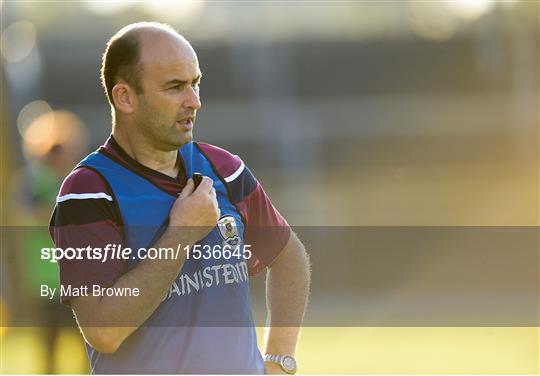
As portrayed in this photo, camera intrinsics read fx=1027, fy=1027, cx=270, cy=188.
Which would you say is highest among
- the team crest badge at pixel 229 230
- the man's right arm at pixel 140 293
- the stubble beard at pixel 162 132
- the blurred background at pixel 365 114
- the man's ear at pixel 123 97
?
the blurred background at pixel 365 114

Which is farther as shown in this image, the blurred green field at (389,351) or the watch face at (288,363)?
the blurred green field at (389,351)

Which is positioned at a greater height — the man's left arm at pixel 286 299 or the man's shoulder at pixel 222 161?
the man's shoulder at pixel 222 161

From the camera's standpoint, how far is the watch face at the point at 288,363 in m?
2.96

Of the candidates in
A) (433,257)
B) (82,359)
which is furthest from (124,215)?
(433,257)

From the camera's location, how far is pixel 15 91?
1437cm

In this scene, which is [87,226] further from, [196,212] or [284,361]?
[284,361]

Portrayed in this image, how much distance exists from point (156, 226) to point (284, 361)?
2.07ft

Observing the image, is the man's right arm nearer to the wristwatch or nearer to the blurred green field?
the wristwatch

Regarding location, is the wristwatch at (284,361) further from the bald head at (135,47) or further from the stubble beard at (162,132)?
the bald head at (135,47)

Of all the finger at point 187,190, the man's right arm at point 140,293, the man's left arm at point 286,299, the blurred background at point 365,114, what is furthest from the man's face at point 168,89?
the blurred background at point 365,114

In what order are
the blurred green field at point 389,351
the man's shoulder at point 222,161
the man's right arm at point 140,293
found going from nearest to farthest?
the man's right arm at point 140,293 → the man's shoulder at point 222,161 → the blurred green field at point 389,351

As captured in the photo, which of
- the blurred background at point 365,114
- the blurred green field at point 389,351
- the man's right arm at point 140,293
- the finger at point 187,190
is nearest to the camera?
the man's right arm at point 140,293

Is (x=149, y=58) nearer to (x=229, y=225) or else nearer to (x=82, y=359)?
(x=229, y=225)

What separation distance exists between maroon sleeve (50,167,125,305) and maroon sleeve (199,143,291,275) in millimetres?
388
